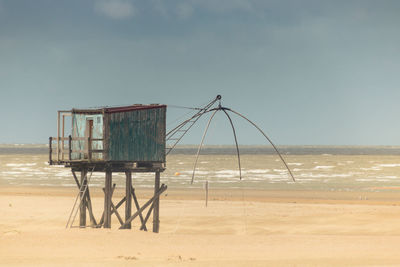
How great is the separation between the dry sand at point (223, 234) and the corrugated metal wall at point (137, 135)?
3.31 meters

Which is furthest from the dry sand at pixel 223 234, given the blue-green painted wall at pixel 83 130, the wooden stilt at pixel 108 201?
the blue-green painted wall at pixel 83 130

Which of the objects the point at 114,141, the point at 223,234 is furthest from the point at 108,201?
the point at 223,234

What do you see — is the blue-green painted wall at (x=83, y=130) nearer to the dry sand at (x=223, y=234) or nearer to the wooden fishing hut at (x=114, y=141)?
the wooden fishing hut at (x=114, y=141)

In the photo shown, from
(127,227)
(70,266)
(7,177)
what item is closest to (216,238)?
(127,227)

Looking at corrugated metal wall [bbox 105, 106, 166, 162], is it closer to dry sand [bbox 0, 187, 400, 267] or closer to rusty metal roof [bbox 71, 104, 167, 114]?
rusty metal roof [bbox 71, 104, 167, 114]

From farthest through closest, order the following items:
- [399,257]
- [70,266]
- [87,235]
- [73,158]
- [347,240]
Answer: [73,158], [347,240], [87,235], [399,257], [70,266]

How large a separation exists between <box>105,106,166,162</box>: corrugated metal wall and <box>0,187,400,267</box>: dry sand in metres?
3.31

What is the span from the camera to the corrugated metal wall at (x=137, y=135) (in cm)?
2611

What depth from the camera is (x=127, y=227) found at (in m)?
28.1

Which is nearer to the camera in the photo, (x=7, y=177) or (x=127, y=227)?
(x=127, y=227)

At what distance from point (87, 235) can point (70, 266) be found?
502 cm

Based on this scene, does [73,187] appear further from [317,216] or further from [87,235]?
[87,235]

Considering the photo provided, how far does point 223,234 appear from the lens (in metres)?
28.8

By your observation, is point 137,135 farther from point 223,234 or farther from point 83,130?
point 223,234
